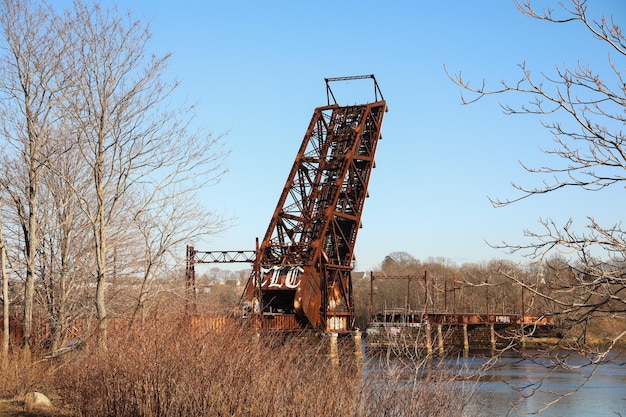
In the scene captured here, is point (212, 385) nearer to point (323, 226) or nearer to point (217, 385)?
point (217, 385)

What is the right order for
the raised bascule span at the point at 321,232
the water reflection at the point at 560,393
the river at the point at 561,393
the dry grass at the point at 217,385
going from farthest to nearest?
the raised bascule span at the point at 321,232 → the river at the point at 561,393 → the water reflection at the point at 560,393 → the dry grass at the point at 217,385

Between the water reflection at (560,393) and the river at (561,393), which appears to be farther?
the river at (561,393)

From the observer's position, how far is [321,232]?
1321 inches

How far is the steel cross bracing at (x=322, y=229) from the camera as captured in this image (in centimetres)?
3203

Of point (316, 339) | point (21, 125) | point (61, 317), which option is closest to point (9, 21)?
point (21, 125)

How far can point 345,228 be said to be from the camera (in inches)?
1432

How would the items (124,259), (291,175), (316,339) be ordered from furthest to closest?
1. (291,175)
2. (316,339)
3. (124,259)

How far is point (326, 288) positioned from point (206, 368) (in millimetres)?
24697

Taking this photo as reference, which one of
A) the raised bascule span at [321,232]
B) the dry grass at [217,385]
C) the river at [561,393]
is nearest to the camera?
the dry grass at [217,385]

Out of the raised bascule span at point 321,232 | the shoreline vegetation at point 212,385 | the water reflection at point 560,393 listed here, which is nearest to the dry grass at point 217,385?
the shoreline vegetation at point 212,385

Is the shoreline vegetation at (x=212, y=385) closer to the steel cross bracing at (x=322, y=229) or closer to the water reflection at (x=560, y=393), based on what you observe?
the water reflection at (x=560, y=393)

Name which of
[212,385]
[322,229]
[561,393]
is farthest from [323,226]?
[212,385]

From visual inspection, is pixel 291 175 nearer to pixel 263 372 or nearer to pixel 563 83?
pixel 263 372

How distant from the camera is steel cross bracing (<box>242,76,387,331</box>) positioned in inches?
1261
